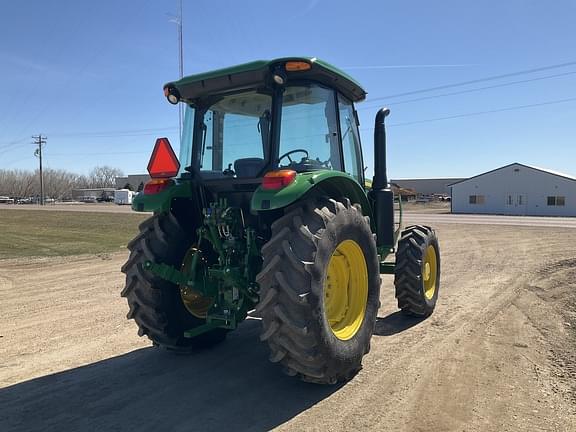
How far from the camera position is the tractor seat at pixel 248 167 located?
4.52 meters

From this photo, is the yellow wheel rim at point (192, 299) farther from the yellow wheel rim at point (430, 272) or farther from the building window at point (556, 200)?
the building window at point (556, 200)

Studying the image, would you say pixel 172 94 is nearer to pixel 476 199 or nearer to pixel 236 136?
pixel 236 136

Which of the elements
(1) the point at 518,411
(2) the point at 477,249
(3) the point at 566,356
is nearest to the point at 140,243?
(1) the point at 518,411

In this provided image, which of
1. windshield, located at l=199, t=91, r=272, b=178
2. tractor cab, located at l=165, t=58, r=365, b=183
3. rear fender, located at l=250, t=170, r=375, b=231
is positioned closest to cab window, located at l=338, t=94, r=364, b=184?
tractor cab, located at l=165, t=58, r=365, b=183

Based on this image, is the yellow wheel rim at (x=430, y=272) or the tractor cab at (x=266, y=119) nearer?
the tractor cab at (x=266, y=119)

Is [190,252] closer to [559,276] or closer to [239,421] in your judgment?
[239,421]

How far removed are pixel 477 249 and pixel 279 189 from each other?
1289cm

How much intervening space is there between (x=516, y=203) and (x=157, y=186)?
50507 mm

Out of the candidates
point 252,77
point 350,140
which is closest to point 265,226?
point 252,77

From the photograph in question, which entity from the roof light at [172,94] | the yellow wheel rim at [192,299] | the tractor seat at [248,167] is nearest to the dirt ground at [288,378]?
the yellow wheel rim at [192,299]

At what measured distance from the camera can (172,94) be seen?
4.88 metres

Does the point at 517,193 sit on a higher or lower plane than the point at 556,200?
higher

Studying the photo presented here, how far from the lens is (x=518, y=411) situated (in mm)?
3582

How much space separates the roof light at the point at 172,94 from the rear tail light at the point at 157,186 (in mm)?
864
